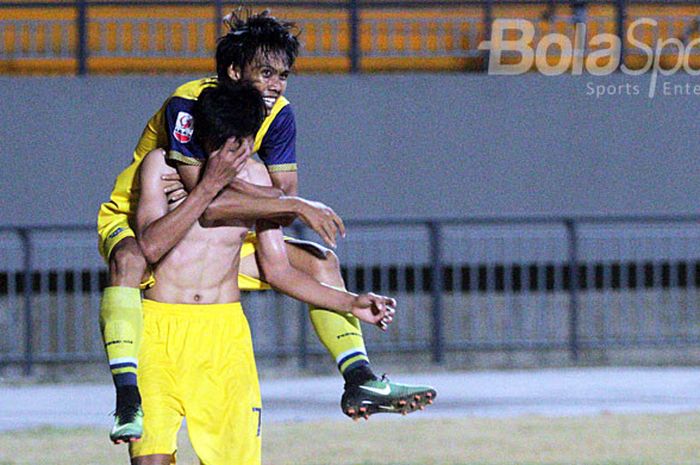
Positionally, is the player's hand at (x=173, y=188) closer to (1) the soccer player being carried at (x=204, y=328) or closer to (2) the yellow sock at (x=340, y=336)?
(1) the soccer player being carried at (x=204, y=328)

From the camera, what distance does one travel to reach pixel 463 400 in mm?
11859

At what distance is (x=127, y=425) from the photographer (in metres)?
5.69

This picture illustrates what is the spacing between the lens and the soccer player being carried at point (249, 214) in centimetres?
586

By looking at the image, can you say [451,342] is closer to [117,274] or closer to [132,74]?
[132,74]

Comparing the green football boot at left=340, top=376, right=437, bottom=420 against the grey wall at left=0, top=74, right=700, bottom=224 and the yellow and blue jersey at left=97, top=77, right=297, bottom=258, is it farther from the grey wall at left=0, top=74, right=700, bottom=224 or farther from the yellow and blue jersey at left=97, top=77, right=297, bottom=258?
the grey wall at left=0, top=74, right=700, bottom=224

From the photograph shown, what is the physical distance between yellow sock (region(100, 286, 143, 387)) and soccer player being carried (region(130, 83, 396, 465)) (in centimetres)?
19

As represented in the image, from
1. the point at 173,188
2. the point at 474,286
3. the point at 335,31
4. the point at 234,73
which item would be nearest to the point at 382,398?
the point at 173,188

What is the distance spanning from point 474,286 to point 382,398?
829 centimetres

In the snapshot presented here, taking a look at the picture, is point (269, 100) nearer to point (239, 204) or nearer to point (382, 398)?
point (239, 204)

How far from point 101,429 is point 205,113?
521 cm

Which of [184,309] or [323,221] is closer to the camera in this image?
[323,221]

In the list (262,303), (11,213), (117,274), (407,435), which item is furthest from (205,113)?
(11,213)

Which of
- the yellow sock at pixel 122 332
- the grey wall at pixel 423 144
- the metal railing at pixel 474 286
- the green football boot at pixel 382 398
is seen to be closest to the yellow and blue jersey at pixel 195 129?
the yellow sock at pixel 122 332

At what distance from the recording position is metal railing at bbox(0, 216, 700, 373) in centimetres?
1390
